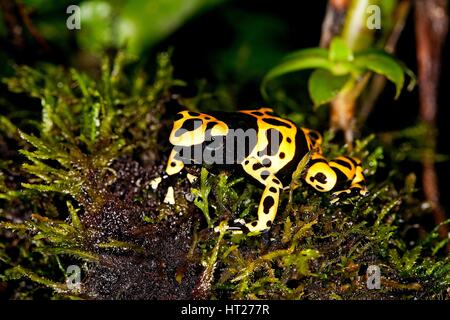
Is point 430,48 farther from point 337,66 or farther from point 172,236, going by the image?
point 172,236

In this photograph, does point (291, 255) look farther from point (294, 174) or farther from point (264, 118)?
point (264, 118)

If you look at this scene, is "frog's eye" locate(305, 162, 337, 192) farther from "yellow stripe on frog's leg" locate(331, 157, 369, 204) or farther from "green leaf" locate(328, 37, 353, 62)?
"green leaf" locate(328, 37, 353, 62)

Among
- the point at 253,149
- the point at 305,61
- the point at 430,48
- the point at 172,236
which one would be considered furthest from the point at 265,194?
the point at 430,48

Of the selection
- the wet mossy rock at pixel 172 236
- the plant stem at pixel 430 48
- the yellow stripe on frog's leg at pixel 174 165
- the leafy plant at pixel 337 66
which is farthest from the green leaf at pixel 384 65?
the yellow stripe on frog's leg at pixel 174 165

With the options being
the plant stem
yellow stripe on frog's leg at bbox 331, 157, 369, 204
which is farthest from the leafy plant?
the plant stem

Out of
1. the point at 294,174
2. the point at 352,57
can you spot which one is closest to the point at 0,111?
the point at 294,174

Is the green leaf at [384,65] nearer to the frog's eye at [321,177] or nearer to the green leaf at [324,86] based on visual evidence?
the green leaf at [324,86]

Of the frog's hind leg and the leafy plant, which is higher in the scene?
the leafy plant
